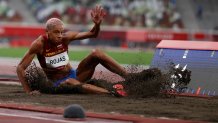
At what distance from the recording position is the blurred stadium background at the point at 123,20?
3309 centimetres

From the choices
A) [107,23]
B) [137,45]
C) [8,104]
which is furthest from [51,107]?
[107,23]

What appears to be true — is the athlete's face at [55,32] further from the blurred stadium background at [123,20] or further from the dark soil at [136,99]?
the blurred stadium background at [123,20]

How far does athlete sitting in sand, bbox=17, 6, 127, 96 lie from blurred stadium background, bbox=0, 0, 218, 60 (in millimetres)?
21884

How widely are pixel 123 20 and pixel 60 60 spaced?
26.4 meters

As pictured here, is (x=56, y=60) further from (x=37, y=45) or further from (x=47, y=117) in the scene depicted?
(x=47, y=117)

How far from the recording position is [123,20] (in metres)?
36.3

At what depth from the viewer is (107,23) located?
36750 mm

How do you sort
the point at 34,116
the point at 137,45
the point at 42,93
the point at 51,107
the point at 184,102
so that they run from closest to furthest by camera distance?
the point at 34,116 → the point at 51,107 → the point at 184,102 → the point at 42,93 → the point at 137,45

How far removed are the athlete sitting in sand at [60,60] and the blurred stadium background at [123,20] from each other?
21.9 m

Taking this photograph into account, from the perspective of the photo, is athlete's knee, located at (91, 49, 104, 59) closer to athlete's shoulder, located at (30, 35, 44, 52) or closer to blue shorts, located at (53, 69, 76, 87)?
blue shorts, located at (53, 69, 76, 87)

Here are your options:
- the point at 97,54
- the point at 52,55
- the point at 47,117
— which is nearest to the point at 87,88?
the point at 97,54

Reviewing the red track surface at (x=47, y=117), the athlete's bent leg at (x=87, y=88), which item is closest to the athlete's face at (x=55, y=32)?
the athlete's bent leg at (x=87, y=88)

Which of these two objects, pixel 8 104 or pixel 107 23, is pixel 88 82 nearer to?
pixel 8 104

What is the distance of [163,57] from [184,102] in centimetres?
229
